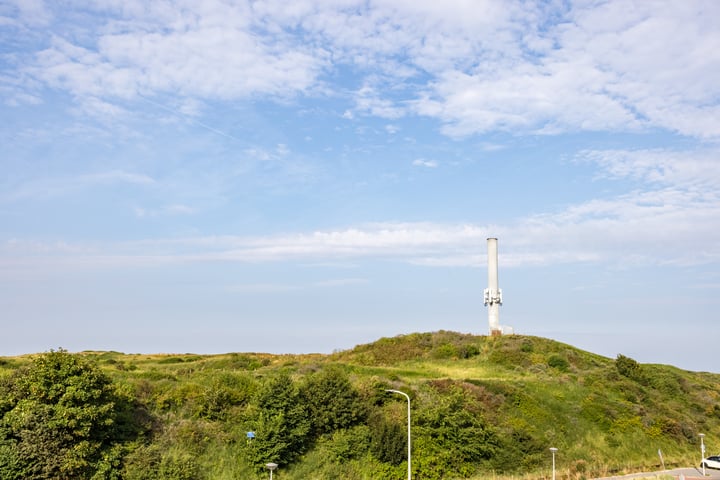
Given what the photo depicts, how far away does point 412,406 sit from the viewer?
44.2 m

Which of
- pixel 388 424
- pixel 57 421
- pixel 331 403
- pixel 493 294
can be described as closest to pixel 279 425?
pixel 331 403

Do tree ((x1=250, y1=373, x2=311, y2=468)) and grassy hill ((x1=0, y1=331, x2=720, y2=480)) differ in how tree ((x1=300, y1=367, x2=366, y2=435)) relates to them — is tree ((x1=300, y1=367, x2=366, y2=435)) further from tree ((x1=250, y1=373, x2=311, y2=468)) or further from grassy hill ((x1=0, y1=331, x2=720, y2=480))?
tree ((x1=250, y1=373, x2=311, y2=468))

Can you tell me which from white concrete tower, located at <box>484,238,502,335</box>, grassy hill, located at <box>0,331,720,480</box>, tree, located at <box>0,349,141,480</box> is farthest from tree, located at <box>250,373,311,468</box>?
white concrete tower, located at <box>484,238,502,335</box>

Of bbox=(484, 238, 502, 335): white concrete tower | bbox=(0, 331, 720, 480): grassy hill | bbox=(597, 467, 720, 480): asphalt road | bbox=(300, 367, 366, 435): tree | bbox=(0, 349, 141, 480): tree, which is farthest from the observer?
bbox=(484, 238, 502, 335): white concrete tower

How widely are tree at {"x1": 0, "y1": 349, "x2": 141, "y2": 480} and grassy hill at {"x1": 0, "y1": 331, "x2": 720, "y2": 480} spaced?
218 centimetres

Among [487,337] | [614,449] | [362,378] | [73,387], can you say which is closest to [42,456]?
[73,387]

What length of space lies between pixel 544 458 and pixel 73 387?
106 ft

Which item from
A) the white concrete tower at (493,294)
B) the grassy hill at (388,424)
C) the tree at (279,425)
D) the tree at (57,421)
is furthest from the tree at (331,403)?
the white concrete tower at (493,294)

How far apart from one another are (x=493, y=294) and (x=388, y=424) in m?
40.6

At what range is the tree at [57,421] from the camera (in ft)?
103

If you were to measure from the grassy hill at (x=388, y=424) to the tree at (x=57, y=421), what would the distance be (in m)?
2.18

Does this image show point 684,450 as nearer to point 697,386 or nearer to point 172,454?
point 697,386

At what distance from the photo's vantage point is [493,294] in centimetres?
7694

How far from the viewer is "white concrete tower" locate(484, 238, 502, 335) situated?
3029 inches
